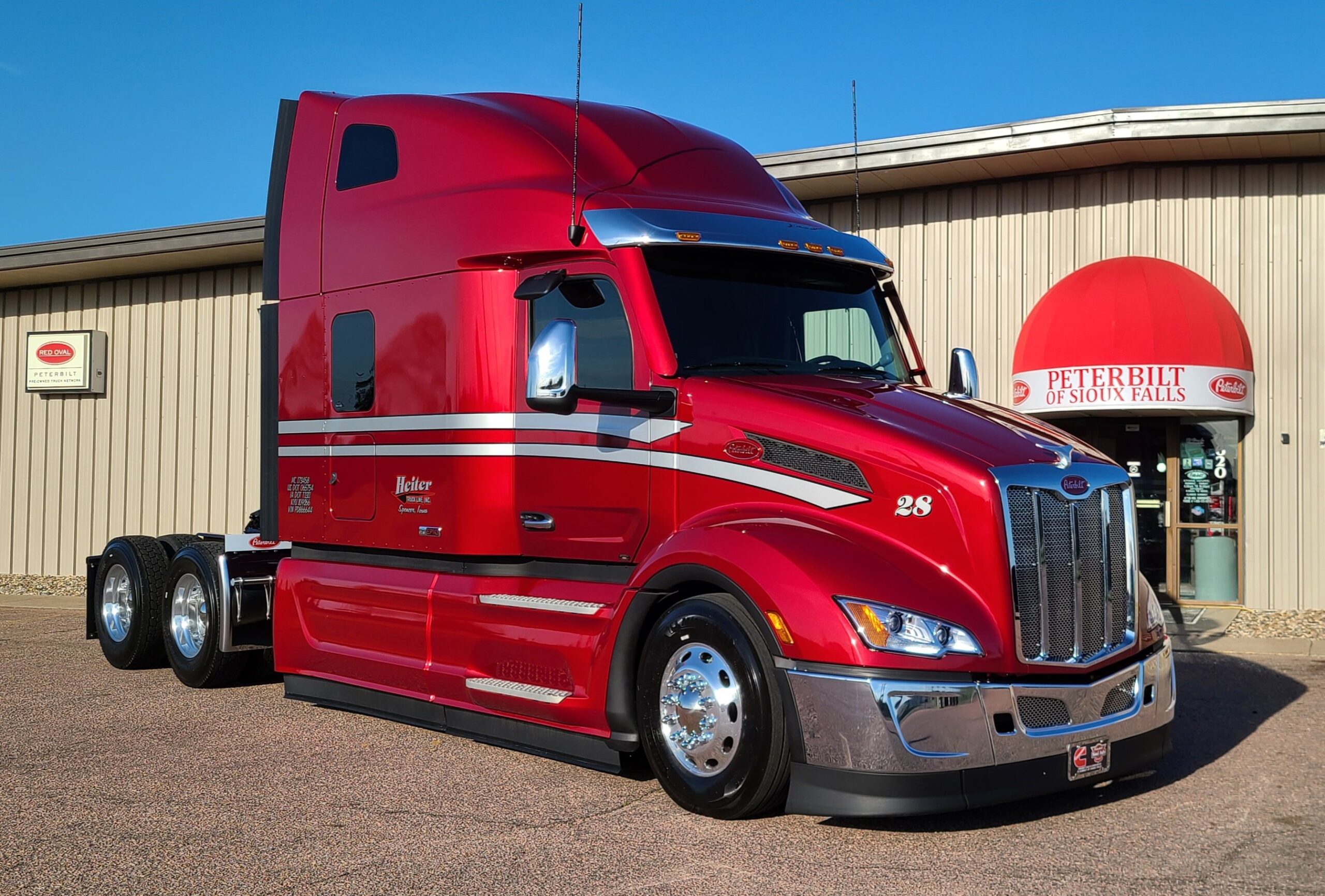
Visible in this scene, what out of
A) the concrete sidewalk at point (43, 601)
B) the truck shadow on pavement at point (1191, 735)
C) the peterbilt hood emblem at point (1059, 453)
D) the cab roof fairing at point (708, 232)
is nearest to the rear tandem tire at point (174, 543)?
the cab roof fairing at point (708, 232)

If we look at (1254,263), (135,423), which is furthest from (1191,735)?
(135,423)

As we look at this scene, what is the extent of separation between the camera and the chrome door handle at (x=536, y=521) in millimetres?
6949

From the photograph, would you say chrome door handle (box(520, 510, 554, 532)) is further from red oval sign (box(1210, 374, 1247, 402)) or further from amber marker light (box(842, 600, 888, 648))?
red oval sign (box(1210, 374, 1247, 402))

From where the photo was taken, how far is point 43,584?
21.1 meters

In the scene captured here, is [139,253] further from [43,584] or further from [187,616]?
[187,616]

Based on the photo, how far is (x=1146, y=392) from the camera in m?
14.5

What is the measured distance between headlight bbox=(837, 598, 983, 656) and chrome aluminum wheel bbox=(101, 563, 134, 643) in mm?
7461

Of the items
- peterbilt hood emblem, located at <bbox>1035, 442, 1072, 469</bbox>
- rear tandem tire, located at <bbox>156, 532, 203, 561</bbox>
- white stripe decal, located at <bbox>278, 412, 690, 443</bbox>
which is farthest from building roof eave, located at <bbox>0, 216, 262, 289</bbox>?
peterbilt hood emblem, located at <bbox>1035, 442, 1072, 469</bbox>

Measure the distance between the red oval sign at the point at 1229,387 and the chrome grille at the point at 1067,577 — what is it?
944 cm

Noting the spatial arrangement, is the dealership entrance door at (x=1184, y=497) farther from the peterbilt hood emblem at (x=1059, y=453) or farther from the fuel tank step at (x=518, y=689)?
the fuel tank step at (x=518, y=689)

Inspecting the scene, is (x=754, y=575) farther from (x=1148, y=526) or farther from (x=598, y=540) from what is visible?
(x=1148, y=526)

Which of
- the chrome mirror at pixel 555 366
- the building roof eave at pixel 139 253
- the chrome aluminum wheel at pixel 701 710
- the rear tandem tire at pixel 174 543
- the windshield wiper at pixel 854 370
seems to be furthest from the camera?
the building roof eave at pixel 139 253

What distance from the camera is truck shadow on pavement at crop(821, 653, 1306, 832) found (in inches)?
227

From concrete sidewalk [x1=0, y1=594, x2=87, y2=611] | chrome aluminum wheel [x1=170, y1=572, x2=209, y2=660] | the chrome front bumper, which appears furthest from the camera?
concrete sidewalk [x1=0, y1=594, x2=87, y2=611]
